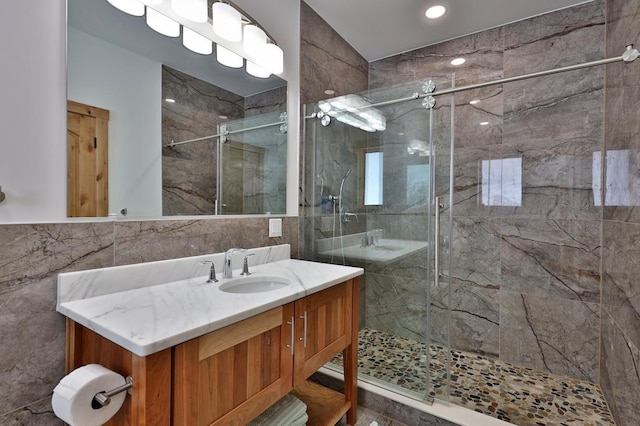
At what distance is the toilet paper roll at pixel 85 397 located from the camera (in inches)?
29.2

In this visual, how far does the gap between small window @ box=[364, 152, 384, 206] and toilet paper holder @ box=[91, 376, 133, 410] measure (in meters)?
1.77

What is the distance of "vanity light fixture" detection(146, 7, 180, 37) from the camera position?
129 cm

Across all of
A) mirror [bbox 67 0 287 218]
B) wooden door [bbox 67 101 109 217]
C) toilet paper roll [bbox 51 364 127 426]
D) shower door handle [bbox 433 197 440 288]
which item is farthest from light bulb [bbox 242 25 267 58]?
toilet paper roll [bbox 51 364 127 426]

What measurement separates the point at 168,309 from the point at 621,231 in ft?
7.35

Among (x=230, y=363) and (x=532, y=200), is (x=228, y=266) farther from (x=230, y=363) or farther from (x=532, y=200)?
(x=532, y=200)

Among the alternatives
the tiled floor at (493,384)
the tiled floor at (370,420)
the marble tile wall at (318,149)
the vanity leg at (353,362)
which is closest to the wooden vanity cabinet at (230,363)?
the vanity leg at (353,362)

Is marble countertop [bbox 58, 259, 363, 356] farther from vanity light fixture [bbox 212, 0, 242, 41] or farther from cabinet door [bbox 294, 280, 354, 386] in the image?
vanity light fixture [bbox 212, 0, 242, 41]

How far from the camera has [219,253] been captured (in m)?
1.51

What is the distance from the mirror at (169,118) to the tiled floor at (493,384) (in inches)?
50.4

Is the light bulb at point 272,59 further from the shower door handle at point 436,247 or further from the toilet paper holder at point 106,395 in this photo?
the toilet paper holder at point 106,395

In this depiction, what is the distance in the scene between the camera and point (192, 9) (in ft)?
4.60

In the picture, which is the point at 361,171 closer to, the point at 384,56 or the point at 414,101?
the point at 414,101

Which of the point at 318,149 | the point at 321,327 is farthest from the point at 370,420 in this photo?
the point at 318,149

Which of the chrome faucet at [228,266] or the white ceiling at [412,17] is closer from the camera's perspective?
the chrome faucet at [228,266]
